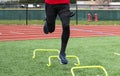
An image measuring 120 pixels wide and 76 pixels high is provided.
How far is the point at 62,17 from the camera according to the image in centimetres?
647

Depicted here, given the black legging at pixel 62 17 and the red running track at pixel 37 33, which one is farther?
the red running track at pixel 37 33

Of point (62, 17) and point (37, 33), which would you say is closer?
point (62, 17)

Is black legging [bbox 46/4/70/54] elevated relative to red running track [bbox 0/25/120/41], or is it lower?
elevated

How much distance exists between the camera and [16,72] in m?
5.94

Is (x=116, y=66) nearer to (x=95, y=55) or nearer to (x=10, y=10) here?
(x=95, y=55)

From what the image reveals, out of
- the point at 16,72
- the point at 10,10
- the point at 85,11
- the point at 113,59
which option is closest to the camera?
the point at 16,72

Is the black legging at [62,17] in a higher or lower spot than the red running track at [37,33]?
higher

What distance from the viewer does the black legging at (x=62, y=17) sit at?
21.2 feet

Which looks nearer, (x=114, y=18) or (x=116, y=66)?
(x=116, y=66)

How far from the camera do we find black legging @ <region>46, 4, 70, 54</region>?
6.45m

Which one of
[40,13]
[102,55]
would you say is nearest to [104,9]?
[40,13]

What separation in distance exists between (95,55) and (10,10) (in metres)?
21.8

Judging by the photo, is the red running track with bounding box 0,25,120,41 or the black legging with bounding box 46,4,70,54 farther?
the red running track with bounding box 0,25,120,41

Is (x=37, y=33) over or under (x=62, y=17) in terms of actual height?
under
